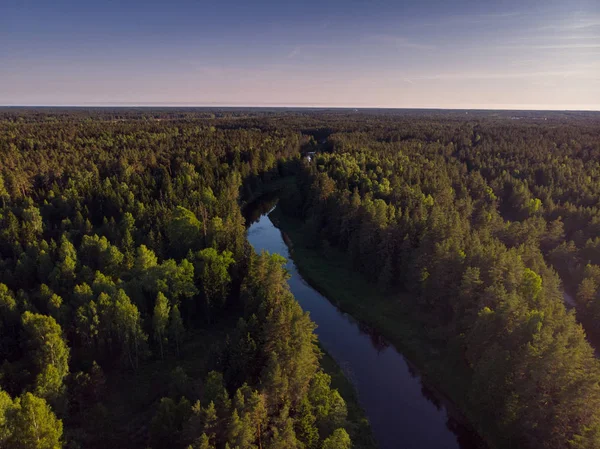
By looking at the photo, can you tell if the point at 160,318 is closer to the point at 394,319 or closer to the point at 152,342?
the point at 152,342

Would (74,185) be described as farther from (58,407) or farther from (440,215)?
(440,215)

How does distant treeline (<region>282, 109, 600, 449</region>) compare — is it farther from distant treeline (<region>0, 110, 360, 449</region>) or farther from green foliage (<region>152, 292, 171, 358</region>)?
green foliage (<region>152, 292, 171, 358</region>)

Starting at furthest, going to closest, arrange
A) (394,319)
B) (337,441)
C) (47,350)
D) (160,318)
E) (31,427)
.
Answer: (394,319), (160,318), (47,350), (337,441), (31,427)

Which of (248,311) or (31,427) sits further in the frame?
(248,311)

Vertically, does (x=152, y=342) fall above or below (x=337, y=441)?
below

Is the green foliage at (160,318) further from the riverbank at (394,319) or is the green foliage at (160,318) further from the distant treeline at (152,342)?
the riverbank at (394,319)

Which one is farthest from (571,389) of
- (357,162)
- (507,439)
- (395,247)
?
(357,162)

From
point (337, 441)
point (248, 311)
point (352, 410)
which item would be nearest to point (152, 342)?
point (248, 311)
